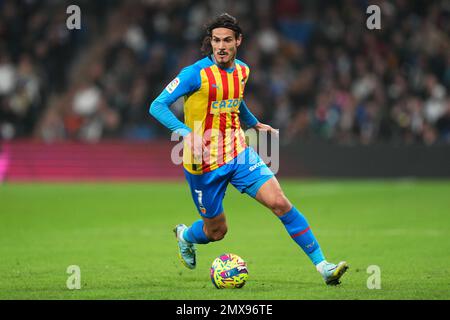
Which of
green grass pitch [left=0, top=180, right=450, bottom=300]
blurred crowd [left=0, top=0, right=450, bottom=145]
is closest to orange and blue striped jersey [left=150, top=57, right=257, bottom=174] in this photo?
green grass pitch [left=0, top=180, right=450, bottom=300]

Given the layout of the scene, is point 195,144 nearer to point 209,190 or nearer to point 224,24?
point 209,190

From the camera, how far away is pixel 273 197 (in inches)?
310

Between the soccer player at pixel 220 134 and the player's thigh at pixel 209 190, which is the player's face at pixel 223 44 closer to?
the soccer player at pixel 220 134

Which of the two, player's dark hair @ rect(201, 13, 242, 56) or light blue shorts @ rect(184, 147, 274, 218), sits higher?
player's dark hair @ rect(201, 13, 242, 56)

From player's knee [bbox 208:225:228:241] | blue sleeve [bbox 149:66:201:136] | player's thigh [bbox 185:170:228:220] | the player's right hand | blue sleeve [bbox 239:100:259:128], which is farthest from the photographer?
blue sleeve [bbox 239:100:259:128]

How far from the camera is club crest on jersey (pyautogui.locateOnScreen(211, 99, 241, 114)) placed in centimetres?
808

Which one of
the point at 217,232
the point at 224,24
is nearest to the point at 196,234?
the point at 217,232

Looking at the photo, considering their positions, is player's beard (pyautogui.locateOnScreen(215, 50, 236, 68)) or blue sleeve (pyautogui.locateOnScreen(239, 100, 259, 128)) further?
blue sleeve (pyautogui.locateOnScreen(239, 100, 259, 128))

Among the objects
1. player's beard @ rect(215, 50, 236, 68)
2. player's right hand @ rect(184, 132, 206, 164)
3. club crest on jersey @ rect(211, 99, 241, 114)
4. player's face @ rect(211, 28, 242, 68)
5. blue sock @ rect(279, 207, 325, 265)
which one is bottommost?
blue sock @ rect(279, 207, 325, 265)

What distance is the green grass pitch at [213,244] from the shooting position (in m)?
7.67

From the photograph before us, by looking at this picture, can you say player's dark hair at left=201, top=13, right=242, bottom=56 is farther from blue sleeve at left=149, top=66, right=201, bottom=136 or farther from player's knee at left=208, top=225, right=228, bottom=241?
player's knee at left=208, top=225, right=228, bottom=241

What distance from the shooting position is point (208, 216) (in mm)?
8336

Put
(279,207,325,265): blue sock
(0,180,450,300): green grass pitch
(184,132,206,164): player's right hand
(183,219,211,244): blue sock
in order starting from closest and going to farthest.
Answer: (184,132,206,164): player's right hand < (0,180,450,300): green grass pitch < (279,207,325,265): blue sock < (183,219,211,244): blue sock

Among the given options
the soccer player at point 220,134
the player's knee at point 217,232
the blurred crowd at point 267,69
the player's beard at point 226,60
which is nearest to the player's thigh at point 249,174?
the soccer player at point 220,134
